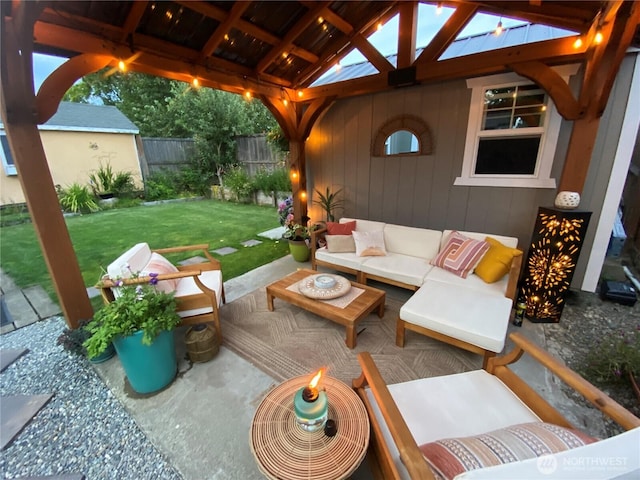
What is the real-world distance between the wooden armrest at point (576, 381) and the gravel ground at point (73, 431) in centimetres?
189

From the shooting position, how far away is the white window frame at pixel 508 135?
9.97 ft

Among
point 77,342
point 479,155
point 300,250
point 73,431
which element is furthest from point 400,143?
point 73,431

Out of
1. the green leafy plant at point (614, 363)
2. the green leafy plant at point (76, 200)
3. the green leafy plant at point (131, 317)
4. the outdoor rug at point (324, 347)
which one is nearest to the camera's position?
the green leafy plant at point (131, 317)

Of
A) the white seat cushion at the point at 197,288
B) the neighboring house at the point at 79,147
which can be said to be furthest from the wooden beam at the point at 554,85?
the neighboring house at the point at 79,147

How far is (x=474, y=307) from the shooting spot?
2254mm

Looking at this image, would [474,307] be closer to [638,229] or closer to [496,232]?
[496,232]

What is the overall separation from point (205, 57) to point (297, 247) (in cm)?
270

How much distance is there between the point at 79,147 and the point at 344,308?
9984mm

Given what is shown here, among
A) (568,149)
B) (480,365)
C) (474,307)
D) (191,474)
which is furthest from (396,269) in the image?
(191,474)

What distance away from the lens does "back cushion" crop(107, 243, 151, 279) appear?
Answer: 213cm

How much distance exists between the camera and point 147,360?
75.4 inches

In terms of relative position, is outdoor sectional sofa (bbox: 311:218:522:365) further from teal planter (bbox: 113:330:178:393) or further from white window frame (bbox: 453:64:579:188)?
teal planter (bbox: 113:330:178:393)

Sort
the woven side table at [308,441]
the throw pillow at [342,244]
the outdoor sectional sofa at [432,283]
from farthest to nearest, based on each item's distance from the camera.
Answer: the throw pillow at [342,244] → the outdoor sectional sofa at [432,283] → the woven side table at [308,441]

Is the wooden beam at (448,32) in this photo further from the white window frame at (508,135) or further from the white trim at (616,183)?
the white trim at (616,183)
